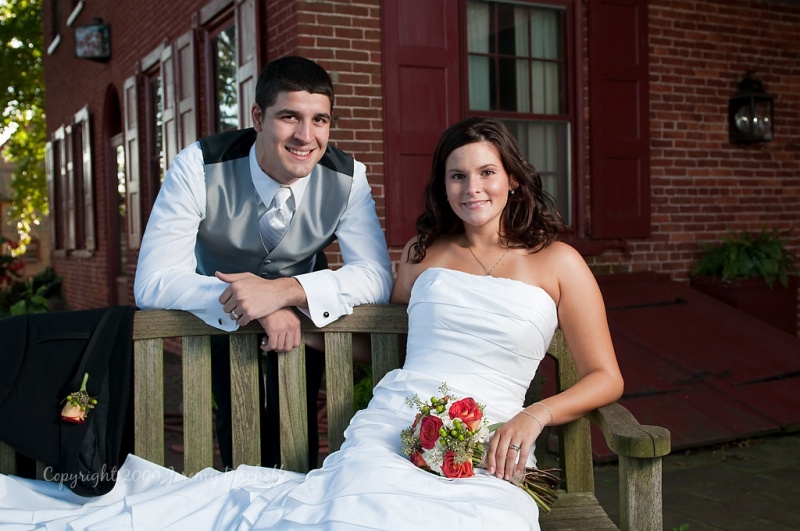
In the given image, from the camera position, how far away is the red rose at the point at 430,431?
2377mm

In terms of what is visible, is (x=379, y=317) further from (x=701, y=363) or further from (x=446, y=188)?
(x=701, y=363)

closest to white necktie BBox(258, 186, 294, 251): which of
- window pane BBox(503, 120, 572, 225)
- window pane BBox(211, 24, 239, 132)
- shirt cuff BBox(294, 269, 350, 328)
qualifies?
shirt cuff BBox(294, 269, 350, 328)

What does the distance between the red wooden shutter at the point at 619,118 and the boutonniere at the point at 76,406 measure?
18.4 feet

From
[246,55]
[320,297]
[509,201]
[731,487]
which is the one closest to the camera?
[320,297]

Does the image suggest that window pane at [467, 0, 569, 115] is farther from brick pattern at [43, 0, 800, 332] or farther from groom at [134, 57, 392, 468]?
groom at [134, 57, 392, 468]

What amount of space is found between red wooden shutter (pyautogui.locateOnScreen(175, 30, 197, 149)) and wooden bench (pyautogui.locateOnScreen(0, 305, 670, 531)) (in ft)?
19.5

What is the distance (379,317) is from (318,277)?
288 mm

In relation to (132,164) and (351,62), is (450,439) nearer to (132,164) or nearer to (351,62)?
(351,62)

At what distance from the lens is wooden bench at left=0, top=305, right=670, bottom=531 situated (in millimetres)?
2893

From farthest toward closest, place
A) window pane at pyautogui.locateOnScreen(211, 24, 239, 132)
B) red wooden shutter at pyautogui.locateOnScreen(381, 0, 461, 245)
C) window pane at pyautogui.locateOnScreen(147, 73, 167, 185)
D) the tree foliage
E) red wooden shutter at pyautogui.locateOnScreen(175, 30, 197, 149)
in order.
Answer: the tree foliage, window pane at pyautogui.locateOnScreen(147, 73, 167, 185), red wooden shutter at pyautogui.locateOnScreen(175, 30, 197, 149), window pane at pyautogui.locateOnScreen(211, 24, 239, 132), red wooden shutter at pyautogui.locateOnScreen(381, 0, 461, 245)

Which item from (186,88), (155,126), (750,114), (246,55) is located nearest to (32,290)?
(155,126)

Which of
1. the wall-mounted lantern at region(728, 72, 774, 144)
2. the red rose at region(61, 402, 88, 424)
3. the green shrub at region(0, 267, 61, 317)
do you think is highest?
the wall-mounted lantern at region(728, 72, 774, 144)

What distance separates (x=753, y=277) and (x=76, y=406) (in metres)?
6.68

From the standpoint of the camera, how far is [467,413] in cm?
238
